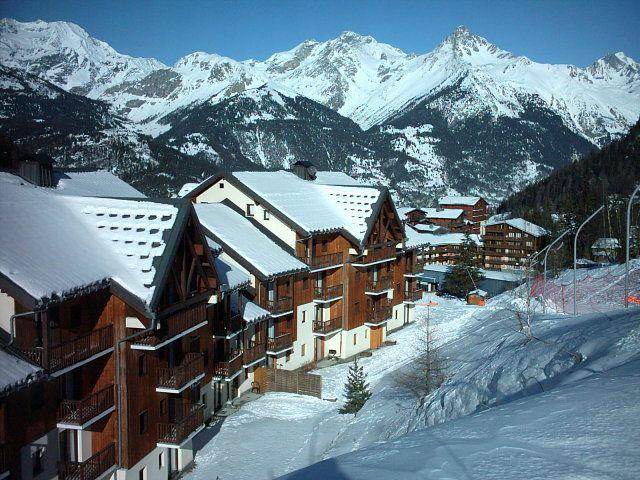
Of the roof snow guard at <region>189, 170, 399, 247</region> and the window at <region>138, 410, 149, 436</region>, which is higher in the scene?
the roof snow guard at <region>189, 170, 399, 247</region>

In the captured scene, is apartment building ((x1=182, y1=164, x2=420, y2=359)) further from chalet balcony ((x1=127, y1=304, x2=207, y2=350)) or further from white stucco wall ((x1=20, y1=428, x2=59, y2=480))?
white stucco wall ((x1=20, y1=428, x2=59, y2=480))

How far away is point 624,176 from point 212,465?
141034mm

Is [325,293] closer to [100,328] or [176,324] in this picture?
[176,324]

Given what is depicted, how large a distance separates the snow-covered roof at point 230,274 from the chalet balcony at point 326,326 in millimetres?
8625

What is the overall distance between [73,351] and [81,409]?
174 cm

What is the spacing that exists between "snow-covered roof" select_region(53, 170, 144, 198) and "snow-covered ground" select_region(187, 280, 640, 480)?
1288 centimetres

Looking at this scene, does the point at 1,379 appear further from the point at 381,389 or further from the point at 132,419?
the point at 381,389

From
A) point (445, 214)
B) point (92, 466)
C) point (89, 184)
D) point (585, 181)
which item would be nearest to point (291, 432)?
point (92, 466)

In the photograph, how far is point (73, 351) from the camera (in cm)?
1845

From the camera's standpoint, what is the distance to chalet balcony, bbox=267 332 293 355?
34688mm

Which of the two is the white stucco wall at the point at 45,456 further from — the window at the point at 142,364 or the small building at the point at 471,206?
the small building at the point at 471,206

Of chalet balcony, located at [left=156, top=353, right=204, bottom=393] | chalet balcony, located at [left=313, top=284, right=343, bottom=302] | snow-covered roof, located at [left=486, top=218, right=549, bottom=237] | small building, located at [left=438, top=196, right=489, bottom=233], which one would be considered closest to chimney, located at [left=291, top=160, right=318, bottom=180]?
chalet balcony, located at [left=313, top=284, right=343, bottom=302]

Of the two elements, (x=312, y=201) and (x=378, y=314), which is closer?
(x=312, y=201)

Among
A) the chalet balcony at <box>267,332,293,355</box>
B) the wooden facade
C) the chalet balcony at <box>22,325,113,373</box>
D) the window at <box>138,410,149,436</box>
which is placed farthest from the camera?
the chalet balcony at <box>267,332,293,355</box>
